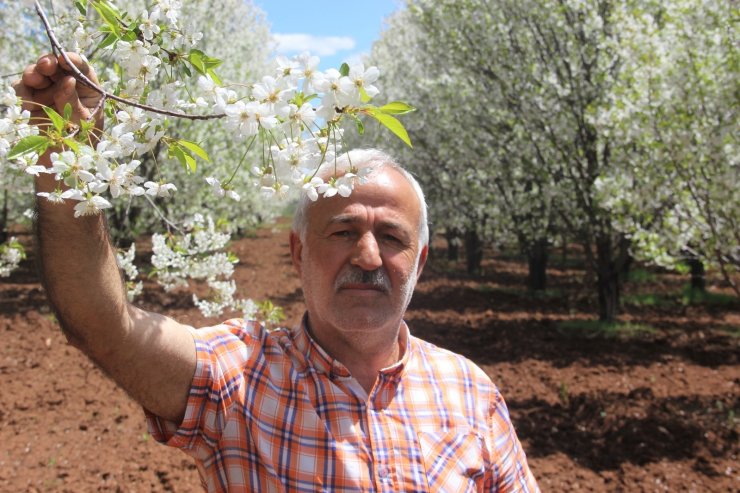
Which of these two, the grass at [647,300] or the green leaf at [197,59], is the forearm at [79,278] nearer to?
the green leaf at [197,59]

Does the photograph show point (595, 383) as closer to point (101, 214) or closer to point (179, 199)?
point (101, 214)

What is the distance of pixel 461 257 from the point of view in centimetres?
2253

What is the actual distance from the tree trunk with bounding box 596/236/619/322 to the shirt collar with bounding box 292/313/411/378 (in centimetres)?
797

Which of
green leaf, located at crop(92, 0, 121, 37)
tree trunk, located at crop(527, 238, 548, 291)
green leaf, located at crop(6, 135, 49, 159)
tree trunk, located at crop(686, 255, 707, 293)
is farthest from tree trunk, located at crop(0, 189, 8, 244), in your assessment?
tree trunk, located at crop(686, 255, 707, 293)

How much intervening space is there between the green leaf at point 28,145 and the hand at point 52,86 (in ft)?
0.80

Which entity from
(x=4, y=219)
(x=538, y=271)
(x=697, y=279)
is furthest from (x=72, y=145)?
(x=697, y=279)

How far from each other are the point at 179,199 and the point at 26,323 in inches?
140

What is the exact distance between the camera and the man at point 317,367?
4.94 feet

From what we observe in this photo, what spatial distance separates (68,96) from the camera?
4.46 feet

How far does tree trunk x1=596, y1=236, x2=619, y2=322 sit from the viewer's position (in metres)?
9.27

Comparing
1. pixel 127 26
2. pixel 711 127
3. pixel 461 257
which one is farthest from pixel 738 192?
pixel 461 257

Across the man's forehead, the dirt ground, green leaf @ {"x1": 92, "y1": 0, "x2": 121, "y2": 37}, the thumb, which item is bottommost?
the dirt ground

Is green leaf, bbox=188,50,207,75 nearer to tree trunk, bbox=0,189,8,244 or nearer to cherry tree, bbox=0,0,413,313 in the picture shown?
cherry tree, bbox=0,0,413,313

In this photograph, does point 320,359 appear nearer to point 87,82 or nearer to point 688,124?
point 87,82
